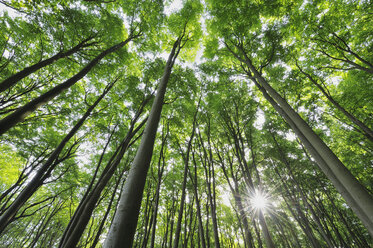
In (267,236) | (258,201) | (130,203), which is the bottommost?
(130,203)

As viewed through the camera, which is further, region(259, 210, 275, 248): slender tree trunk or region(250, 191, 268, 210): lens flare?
region(250, 191, 268, 210): lens flare

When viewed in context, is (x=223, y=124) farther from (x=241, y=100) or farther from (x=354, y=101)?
(x=354, y=101)

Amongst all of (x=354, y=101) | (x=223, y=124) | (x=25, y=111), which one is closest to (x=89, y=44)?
(x=25, y=111)

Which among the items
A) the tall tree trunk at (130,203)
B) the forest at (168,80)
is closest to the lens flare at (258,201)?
the forest at (168,80)

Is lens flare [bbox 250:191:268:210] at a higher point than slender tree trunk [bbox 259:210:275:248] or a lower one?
higher

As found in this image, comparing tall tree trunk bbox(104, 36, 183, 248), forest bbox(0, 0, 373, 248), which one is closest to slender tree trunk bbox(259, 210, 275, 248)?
forest bbox(0, 0, 373, 248)

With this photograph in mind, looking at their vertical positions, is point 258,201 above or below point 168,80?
below

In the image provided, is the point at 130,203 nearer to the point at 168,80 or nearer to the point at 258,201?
the point at 168,80

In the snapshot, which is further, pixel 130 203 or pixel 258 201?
pixel 258 201

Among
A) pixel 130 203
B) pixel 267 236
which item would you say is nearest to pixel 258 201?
pixel 267 236

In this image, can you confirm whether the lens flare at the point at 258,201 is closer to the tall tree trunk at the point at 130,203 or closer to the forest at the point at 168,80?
the forest at the point at 168,80

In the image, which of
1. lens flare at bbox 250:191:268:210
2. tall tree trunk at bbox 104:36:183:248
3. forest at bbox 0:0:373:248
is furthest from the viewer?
lens flare at bbox 250:191:268:210

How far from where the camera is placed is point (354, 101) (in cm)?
1055

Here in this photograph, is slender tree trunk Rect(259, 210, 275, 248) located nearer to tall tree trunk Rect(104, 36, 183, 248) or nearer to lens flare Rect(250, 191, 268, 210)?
lens flare Rect(250, 191, 268, 210)
